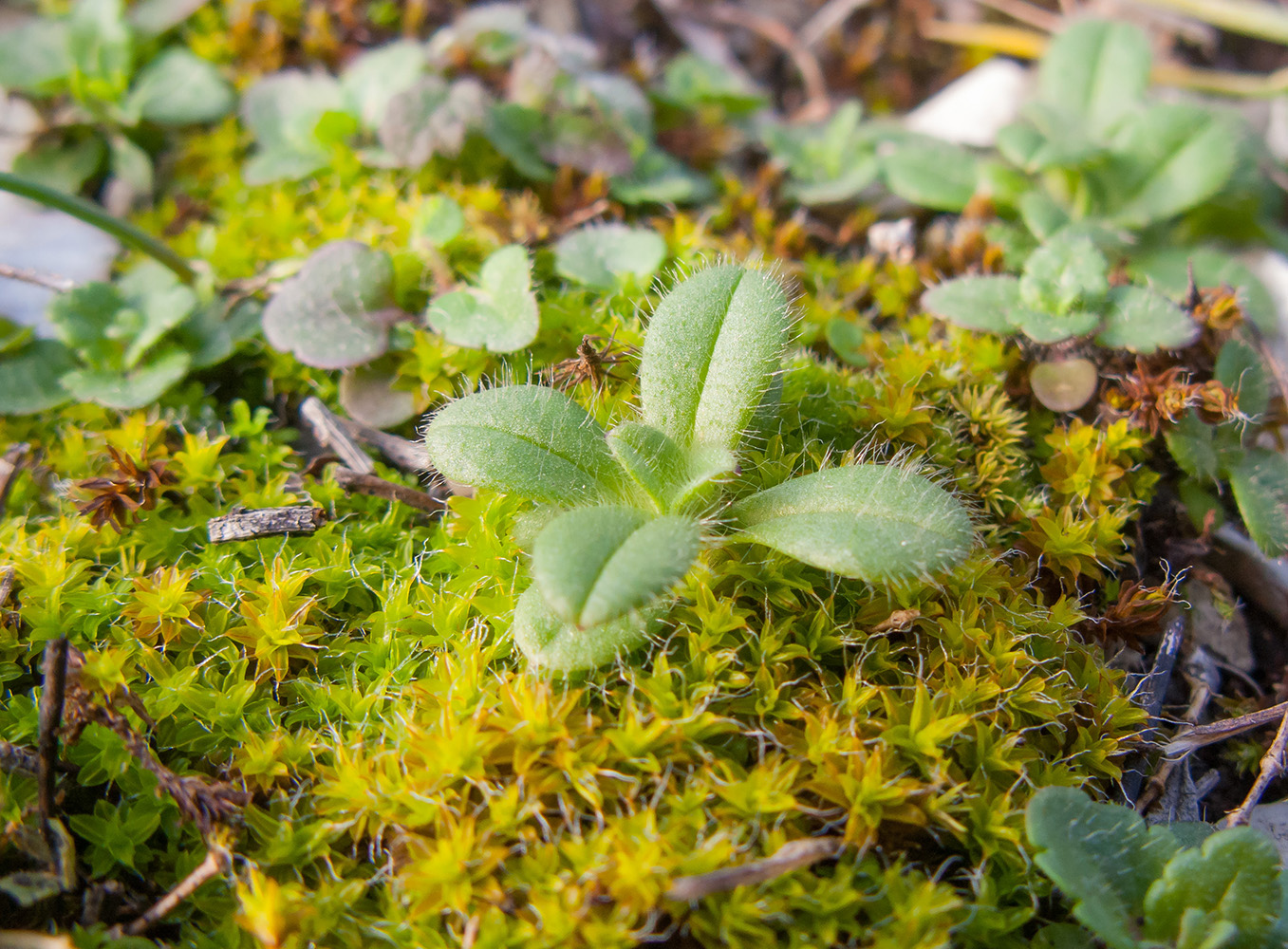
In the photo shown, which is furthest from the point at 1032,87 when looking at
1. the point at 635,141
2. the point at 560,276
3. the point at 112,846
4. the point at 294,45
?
the point at 112,846

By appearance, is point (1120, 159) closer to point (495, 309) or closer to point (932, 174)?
point (932, 174)

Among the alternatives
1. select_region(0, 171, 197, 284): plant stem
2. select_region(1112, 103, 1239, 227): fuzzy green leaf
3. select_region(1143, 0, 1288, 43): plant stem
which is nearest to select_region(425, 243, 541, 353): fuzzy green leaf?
select_region(0, 171, 197, 284): plant stem

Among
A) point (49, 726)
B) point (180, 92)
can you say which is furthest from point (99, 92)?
point (49, 726)

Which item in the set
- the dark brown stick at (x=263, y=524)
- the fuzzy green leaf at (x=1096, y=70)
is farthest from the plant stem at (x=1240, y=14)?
the dark brown stick at (x=263, y=524)

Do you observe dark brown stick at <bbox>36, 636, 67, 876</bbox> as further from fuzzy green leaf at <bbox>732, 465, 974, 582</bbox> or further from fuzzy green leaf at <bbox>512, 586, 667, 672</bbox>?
fuzzy green leaf at <bbox>732, 465, 974, 582</bbox>

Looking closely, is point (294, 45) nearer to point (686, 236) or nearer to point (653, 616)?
point (686, 236)

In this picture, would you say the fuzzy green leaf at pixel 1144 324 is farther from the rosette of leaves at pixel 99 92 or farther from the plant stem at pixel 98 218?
the rosette of leaves at pixel 99 92
